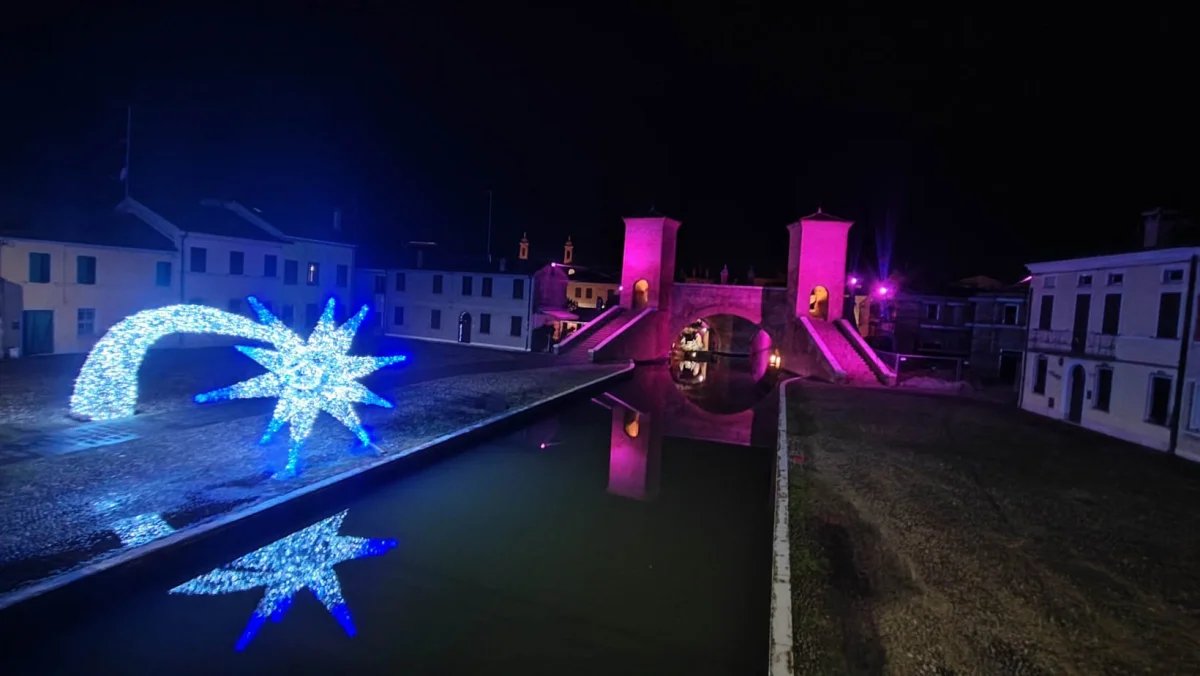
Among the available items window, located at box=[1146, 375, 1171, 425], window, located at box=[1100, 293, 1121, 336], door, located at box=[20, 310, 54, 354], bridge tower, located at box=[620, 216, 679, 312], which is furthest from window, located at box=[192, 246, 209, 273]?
window, located at box=[1146, 375, 1171, 425]

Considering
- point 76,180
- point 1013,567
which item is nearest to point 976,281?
point 1013,567

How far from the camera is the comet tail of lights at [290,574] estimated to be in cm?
760

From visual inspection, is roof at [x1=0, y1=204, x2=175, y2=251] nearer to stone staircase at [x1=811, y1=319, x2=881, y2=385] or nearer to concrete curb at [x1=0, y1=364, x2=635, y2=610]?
concrete curb at [x1=0, y1=364, x2=635, y2=610]

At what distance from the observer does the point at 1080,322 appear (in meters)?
18.3

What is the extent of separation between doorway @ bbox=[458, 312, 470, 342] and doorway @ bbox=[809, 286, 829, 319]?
18221mm

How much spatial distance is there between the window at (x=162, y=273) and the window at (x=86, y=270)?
83.9 inches

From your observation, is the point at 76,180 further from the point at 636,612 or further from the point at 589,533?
the point at 636,612

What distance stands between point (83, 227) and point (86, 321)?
3334mm

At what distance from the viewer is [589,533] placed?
10.5 m

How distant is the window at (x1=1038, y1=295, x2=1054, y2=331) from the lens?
1988 centimetres

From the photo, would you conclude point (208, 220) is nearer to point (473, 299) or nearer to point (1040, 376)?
point (473, 299)

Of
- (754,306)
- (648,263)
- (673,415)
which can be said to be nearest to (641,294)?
(648,263)

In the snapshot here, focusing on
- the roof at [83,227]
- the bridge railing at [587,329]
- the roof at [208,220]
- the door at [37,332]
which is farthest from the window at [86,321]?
the bridge railing at [587,329]

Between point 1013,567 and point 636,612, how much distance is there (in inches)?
182
